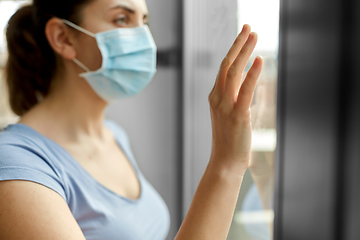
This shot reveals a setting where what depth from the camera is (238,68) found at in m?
0.44

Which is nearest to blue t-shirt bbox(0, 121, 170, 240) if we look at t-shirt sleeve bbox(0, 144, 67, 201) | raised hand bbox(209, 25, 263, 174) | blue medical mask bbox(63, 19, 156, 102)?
t-shirt sleeve bbox(0, 144, 67, 201)

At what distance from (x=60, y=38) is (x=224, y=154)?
0.70 meters

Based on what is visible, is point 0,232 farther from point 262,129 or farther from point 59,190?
point 262,129

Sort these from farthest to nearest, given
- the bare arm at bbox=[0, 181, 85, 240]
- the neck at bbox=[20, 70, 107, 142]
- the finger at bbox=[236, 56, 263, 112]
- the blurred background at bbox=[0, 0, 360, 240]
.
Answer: the neck at bbox=[20, 70, 107, 142]
the bare arm at bbox=[0, 181, 85, 240]
the finger at bbox=[236, 56, 263, 112]
the blurred background at bbox=[0, 0, 360, 240]

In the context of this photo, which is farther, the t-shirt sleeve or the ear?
the ear

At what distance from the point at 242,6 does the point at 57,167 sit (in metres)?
0.64

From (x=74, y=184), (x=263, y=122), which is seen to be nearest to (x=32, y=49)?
(x=74, y=184)

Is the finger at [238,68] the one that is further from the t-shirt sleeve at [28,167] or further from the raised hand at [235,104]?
the t-shirt sleeve at [28,167]

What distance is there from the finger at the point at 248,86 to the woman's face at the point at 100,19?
62 centimetres

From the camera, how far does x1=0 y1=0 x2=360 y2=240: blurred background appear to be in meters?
0.32

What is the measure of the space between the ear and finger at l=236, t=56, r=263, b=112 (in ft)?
2.21

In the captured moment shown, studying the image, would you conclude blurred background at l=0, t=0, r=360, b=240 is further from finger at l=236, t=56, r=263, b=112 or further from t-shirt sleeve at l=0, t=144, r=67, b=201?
t-shirt sleeve at l=0, t=144, r=67, b=201

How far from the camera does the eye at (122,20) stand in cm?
94

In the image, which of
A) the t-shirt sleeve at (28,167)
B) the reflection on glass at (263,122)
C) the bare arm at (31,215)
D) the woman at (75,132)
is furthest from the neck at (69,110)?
the reflection on glass at (263,122)
